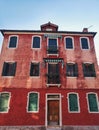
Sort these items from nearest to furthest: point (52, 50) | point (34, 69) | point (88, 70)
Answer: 1. point (34, 69)
2. point (88, 70)
3. point (52, 50)

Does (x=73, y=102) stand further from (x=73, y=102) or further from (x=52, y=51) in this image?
(x=52, y=51)

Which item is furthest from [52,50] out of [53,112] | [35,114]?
[35,114]

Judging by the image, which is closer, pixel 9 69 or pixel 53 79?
pixel 53 79

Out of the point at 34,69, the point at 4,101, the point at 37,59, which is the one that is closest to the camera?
Result: the point at 4,101

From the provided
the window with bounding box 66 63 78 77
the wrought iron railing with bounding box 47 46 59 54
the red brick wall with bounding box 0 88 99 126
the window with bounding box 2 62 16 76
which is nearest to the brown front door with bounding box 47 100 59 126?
the red brick wall with bounding box 0 88 99 126

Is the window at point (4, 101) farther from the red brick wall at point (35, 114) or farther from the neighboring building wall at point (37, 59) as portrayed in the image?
the neighboring building wall at point (37, 59)

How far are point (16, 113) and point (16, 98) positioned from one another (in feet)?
4.84

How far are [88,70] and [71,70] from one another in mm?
1961

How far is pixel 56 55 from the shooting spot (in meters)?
18.8

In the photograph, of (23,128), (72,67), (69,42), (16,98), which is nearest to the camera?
(23,128)

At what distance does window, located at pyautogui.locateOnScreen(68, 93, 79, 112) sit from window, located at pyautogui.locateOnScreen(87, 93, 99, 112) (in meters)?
1.34

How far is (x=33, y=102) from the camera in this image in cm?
1627

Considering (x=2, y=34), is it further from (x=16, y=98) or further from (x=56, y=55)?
(x=16, y=98)

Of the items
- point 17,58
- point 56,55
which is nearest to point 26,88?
point 17,58
